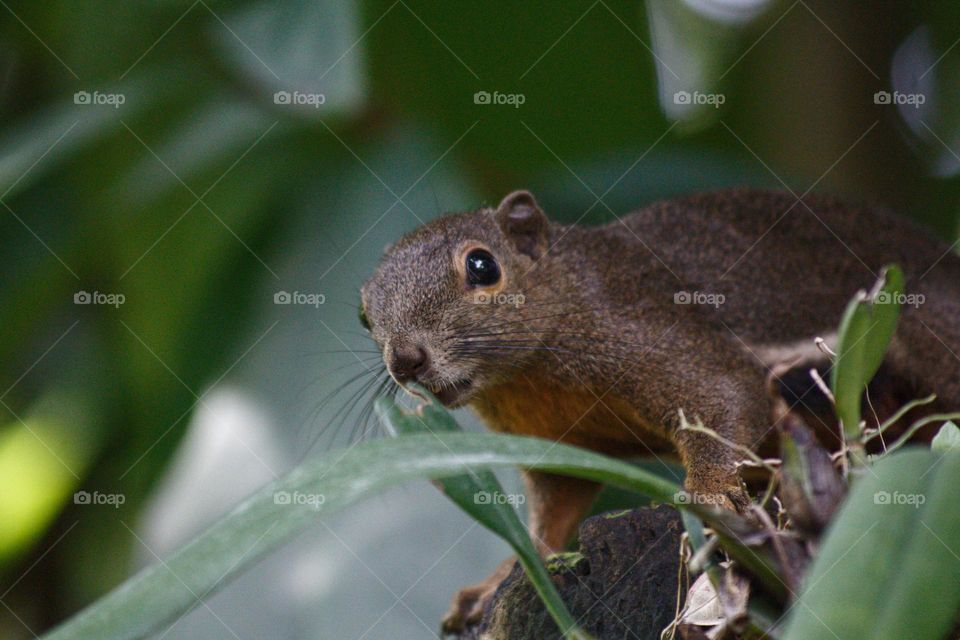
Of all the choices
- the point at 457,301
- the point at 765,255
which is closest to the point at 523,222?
the point at 457,301

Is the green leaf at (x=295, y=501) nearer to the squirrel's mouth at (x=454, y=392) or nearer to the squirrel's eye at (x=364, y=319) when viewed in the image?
the squirrel's mouth at (x=454, y=392)

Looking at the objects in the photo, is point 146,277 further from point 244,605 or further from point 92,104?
point 244,605

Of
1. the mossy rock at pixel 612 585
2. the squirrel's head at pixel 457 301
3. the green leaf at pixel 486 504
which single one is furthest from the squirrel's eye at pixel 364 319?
the green leaf at pixel 486 504

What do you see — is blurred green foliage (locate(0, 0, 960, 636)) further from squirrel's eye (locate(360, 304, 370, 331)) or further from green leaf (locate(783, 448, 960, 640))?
green leaf (locate(783, 448, 960, 640))

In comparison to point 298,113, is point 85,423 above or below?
below

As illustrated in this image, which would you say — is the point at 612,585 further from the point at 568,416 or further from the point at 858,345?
the point at 568,416

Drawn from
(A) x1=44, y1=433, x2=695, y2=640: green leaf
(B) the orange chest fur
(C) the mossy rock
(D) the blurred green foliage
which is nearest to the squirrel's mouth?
(B) the orange chest fur


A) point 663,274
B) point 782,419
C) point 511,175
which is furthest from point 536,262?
point 782,419

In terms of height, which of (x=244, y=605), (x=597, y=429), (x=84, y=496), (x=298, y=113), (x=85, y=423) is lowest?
(x=244, y=605)
